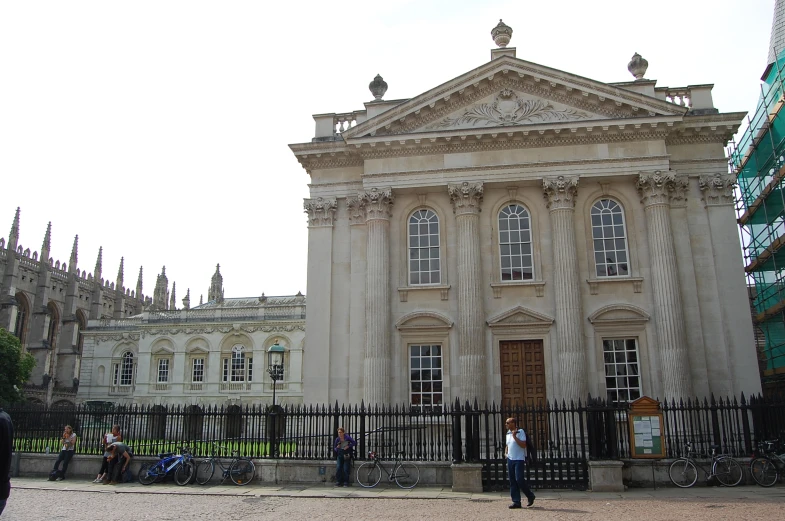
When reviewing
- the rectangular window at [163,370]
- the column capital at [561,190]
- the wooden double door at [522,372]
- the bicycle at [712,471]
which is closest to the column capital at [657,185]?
the column capital at [561,190]

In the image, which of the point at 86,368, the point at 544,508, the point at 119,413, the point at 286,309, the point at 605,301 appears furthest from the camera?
the point at 86,368

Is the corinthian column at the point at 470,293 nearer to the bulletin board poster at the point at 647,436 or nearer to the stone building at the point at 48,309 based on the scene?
the bulletin board poster at the point at 647,436

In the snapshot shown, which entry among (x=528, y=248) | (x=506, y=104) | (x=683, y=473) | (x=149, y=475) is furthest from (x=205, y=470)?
(x=506, y=104)

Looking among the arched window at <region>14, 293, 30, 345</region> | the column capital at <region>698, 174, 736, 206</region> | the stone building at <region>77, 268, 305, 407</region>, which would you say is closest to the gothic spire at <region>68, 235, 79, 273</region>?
the arched window at <region>14, 293, 30, 345</region>

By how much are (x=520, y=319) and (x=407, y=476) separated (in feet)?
30.0

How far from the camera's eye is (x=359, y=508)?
44.2 feet

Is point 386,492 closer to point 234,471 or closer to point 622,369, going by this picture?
point 234,471

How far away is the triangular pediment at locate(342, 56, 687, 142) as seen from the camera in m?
24.3

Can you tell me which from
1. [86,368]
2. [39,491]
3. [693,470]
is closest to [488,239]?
[693,470]

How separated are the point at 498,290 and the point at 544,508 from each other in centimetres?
1166

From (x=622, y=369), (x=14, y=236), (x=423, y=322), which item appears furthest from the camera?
(x=14, y=236)

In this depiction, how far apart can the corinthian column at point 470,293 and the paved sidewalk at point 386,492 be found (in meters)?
7.10

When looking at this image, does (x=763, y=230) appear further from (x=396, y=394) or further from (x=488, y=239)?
(x=396, y=394)

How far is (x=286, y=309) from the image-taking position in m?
55.0
